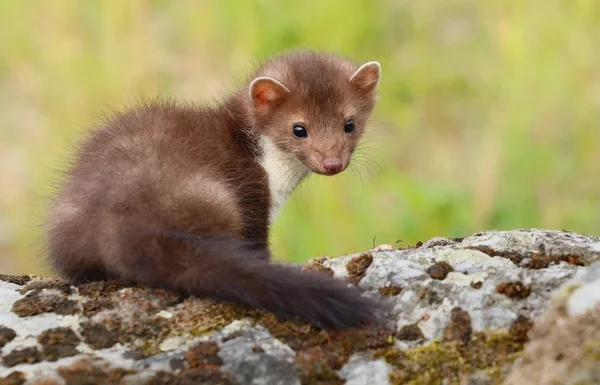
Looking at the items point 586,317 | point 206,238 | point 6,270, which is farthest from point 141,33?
point 586,317

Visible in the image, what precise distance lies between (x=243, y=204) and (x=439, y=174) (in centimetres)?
299

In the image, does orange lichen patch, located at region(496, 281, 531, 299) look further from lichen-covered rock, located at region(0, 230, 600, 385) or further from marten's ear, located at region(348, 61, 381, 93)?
marten's ear, located at region(348, 61, 381, 93)

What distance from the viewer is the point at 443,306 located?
Answer: 2.84 meters

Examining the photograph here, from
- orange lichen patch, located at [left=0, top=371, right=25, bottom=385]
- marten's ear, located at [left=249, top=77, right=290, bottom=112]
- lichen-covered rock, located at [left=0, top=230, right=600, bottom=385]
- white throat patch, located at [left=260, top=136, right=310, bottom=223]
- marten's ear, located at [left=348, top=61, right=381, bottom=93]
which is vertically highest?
marten's ear, located at [left=348, top=61, right=381, bottom=93]

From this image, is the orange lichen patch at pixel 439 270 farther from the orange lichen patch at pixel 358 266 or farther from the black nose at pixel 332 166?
the black nose at pixel 332 166

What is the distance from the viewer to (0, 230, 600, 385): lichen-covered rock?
254cm

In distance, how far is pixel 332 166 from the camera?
463 centimetres

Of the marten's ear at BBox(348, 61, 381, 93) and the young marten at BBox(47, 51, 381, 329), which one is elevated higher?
A: the marten's ear at BBox(348, 61, 381, 93)

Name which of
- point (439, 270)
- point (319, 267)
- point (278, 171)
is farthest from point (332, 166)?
point (439, 270)

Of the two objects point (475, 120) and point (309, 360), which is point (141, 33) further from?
point (309, 360)

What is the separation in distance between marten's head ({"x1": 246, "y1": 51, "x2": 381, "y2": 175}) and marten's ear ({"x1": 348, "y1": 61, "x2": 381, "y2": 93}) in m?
0.08

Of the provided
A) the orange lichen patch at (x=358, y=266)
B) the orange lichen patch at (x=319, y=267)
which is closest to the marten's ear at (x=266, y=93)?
the orange lichen patch at (x=319, y=267)

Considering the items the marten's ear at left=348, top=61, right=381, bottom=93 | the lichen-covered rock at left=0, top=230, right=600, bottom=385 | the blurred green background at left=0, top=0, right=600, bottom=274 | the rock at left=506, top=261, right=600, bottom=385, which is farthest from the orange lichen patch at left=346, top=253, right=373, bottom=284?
the blurred green background at left=0, top=0, right=600, bottom=274

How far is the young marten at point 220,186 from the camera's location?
2.92m
